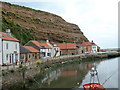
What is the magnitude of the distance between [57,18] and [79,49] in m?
41.9

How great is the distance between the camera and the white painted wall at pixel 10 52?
67.5 ft

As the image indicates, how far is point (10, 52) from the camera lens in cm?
2209

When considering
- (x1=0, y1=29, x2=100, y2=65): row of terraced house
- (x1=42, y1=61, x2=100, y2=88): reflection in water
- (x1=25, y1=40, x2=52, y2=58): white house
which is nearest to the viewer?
(x1=42, y1=61, x2=100, y2=88): reflection in water

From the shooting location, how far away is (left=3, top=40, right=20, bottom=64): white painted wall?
20.6 meters

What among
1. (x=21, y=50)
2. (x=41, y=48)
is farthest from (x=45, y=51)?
(x=21, y=50)

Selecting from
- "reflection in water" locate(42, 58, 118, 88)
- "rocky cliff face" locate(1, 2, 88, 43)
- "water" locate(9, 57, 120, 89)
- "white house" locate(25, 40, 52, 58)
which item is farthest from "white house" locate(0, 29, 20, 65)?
"rocky cliff face" locate(1, 2, 88, 43)

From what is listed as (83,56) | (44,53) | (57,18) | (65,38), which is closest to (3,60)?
(44,53)

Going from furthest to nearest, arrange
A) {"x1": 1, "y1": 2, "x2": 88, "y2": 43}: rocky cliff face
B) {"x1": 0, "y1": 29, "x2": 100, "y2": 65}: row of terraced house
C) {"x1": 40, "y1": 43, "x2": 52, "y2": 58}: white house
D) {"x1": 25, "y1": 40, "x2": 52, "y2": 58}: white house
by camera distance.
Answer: {"x1": 1, "y1": 2, "x2": 88, "y2": 43}: rocky cliff face
{"x1": 40, "y1": 43, "x2": 52, "y2": 58}: white house
{"x1": 25, "y1": 40, "x2": 52, "y2": 58}: white house
{"x1": 0, "y1": 29, "x2": 100, "y2": 65}: row of terraced house

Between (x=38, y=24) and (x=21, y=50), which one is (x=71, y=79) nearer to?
(x=21, y=50)

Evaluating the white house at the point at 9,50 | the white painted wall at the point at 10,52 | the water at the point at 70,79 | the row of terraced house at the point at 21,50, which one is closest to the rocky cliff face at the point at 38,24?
the row of terraced house at the point at 21,50

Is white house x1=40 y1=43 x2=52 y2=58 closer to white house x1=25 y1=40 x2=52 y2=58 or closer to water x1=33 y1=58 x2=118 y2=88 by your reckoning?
white house x1=25 y1=40 x2=52 y2=58

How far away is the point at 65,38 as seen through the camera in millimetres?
79625

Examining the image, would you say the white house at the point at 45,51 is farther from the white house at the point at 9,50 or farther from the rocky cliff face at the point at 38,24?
the white house at the point at 9,50

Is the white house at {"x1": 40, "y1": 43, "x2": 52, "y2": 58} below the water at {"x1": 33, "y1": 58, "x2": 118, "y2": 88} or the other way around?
A: the other way around
